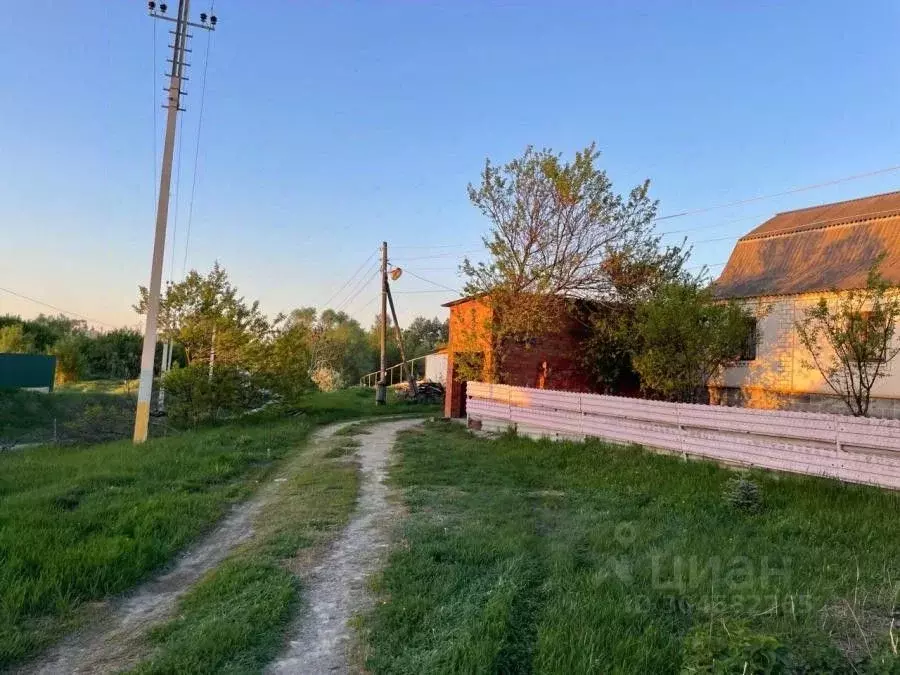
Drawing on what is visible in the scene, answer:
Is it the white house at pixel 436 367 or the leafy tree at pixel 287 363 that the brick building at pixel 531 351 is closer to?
the leafy tree at pixel 287 363

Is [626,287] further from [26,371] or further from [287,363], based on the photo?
[26,371]

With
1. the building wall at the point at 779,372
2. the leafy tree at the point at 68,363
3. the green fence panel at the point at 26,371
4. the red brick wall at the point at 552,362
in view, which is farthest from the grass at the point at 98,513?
the leafy tree at the point at 68,363

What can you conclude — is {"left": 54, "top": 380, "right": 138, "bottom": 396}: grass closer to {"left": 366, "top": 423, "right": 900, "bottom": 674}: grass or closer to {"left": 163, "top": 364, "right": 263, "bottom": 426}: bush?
{"left": 163, "top": 364, "right": 263, "bottom": 426}: bush

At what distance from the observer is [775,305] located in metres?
15.2

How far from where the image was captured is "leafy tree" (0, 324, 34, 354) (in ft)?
93.6

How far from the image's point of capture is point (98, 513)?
20.1 feet

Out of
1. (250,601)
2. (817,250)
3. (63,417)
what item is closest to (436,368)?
(63,417)

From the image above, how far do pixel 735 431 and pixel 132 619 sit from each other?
7.98 meters

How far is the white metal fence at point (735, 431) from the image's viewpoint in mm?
6820

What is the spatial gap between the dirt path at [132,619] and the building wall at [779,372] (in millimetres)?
13634

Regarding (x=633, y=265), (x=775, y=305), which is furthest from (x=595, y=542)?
(x=775, y=305)

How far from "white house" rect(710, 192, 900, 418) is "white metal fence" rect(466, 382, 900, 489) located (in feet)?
20.5

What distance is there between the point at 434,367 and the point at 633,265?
16613 mm

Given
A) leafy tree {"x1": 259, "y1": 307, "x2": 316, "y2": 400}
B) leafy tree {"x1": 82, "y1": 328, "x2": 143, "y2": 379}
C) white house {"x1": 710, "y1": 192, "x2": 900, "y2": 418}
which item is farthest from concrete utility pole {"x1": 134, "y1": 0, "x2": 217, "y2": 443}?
leafy tree {"x1": 82, "y1": 328, "x2": 143, "y2": 379}
